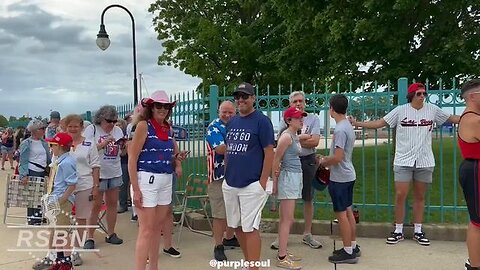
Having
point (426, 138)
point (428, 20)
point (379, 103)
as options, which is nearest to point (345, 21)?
point (428, 20)

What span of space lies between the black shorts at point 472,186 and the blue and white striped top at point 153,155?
2693mm

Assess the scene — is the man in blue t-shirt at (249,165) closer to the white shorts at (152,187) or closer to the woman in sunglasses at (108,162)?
the white shorts at (152,187)

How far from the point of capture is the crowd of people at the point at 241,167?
4117mm

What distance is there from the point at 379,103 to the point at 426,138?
0.82m

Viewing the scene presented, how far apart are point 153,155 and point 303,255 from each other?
2195mm

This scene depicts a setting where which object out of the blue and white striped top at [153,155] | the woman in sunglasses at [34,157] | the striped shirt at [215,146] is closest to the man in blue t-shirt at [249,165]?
the blue and white striped top at [153,155]

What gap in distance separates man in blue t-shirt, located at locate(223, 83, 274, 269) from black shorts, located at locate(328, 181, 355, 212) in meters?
1.04

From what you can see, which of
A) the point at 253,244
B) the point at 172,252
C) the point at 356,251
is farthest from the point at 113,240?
the point at 356,251

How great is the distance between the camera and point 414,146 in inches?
213

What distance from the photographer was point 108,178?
5688 millimetres

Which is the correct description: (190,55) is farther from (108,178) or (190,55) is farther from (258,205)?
(258,205)

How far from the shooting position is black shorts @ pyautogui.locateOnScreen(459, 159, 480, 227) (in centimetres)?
413

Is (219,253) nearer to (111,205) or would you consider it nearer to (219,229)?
(219,229)

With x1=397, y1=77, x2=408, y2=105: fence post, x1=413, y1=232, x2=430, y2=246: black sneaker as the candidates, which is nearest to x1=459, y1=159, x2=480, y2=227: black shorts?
x1=413, y1=232, x2=430, y2=246: black sneaker
